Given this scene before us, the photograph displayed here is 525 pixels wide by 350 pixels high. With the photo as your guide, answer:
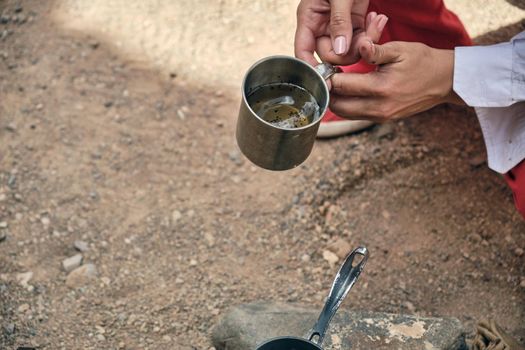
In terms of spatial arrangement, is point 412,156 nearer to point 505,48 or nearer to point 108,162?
point 505,48

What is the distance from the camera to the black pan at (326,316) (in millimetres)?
1383

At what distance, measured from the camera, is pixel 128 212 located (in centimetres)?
226

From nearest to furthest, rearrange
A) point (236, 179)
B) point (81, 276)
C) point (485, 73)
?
point (485, 73), point (81, 276), point (236, 179)

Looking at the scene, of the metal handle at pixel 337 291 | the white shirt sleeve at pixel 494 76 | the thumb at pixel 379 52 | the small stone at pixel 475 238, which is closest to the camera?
the metal handle at pixel 337 291

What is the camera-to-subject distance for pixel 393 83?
1739mm

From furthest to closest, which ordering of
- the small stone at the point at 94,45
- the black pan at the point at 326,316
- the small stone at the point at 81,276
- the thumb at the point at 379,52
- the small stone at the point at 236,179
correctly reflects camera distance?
the small stone at the point at 94,45 < the small stone at the point at 236,179 < the small stone at the point at 81,276 < the thumb at the point at 379,52 < the black pan at the point at 326,316

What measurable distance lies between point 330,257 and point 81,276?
830 mm

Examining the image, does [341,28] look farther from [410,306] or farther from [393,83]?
[410,306]

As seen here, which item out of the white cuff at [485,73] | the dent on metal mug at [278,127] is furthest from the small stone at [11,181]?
the white cuff at [485,73]

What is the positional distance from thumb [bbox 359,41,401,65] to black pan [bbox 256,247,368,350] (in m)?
0.50

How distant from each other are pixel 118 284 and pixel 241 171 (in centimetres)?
65

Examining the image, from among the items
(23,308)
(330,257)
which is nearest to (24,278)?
(23,308)

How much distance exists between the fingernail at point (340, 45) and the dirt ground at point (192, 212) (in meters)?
0.77

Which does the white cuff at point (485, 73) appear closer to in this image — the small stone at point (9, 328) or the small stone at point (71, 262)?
the small stone at point (71, 262)
